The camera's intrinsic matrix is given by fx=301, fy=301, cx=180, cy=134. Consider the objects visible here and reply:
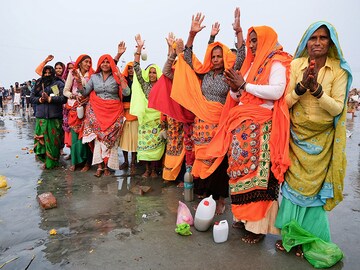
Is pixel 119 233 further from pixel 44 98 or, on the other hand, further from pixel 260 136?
pixel 44 98

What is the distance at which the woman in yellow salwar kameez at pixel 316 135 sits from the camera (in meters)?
2.72

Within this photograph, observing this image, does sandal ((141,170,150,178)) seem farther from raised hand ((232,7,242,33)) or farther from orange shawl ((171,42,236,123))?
raised hand ((232,7,242,33))

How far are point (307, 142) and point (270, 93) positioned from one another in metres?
0.58

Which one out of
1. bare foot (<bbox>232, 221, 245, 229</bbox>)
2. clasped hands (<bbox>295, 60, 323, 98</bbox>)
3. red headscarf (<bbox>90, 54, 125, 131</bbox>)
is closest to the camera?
clasped hands (<bbox>295, 60, 323, 98</bbox>)

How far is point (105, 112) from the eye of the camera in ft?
17.6

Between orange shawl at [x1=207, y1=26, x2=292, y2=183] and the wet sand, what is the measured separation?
0.92 meters

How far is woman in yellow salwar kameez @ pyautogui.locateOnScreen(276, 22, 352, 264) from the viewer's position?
2.72 meters

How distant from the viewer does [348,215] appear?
12.8ft

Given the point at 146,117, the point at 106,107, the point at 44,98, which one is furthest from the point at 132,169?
the point at 44,98

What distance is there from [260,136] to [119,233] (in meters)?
1.85

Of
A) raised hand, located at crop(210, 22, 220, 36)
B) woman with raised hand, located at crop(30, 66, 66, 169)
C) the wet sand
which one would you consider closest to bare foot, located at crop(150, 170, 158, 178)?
the wet sand

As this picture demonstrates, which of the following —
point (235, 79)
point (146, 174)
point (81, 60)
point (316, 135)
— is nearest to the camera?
point (316, 135)

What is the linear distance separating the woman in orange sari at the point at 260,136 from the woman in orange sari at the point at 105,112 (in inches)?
109

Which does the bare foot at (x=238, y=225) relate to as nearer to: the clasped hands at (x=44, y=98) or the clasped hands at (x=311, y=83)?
the clasped hands at (x=311, y=83)
